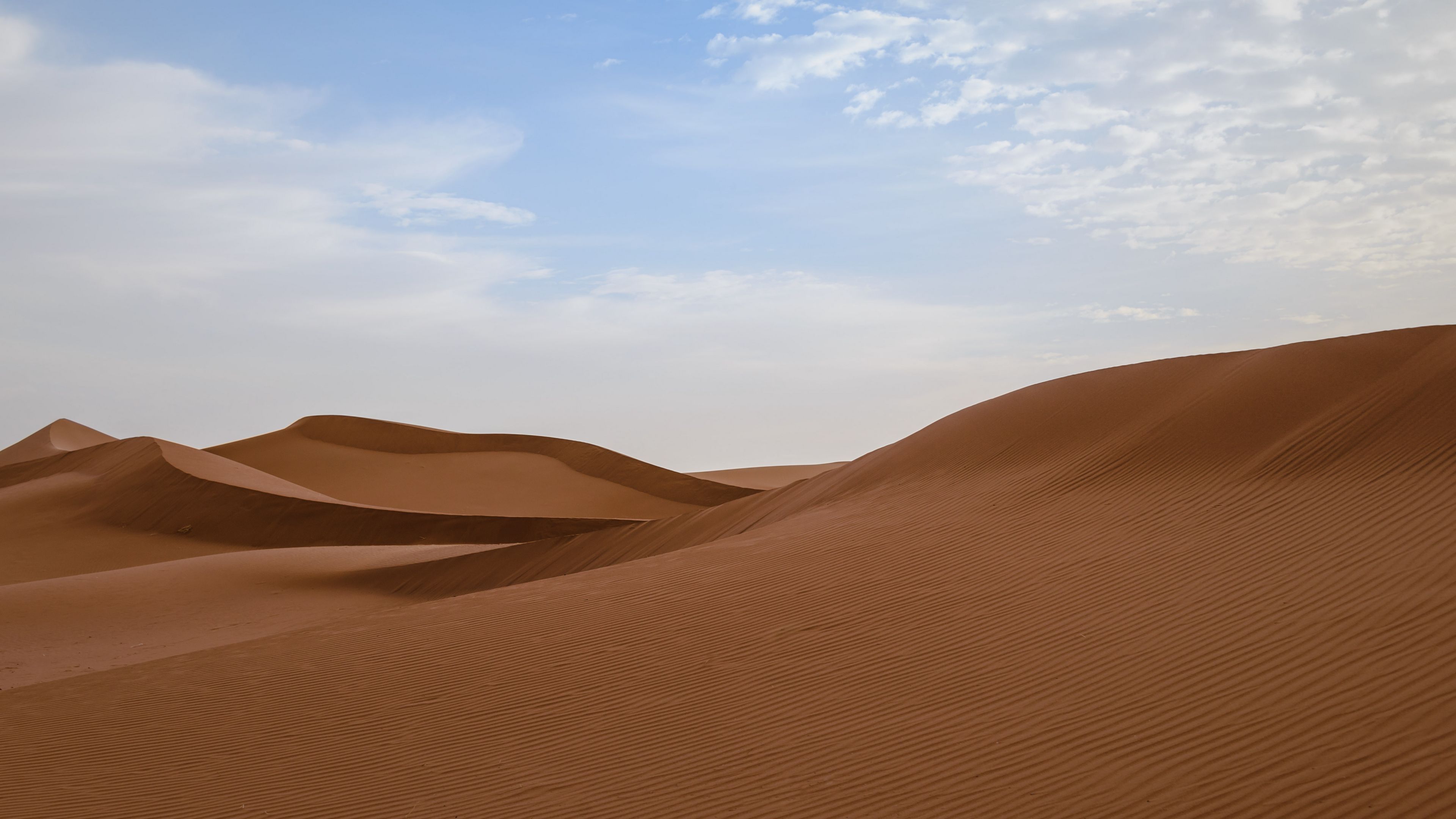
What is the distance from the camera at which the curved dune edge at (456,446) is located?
3700cm

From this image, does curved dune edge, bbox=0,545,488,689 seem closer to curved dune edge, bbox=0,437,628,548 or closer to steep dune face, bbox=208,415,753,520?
curved dune edge, bbox=0,437,628,548

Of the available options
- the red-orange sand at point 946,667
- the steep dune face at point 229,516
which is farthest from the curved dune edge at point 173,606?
the steep dune face at point 229,516

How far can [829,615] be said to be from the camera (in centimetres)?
788

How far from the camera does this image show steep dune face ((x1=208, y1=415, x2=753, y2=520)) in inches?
1364

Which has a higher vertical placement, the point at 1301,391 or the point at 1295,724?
the point at 1301,391

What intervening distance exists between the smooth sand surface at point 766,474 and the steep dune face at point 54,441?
23134 mm

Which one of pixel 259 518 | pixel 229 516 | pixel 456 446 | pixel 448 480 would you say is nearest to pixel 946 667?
pixel 259 518

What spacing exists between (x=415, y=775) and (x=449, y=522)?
1919 cm

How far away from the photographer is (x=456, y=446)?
41.5 m

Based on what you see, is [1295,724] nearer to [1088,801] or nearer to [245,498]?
[1088,801]

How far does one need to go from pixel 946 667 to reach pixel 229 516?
22.7 m

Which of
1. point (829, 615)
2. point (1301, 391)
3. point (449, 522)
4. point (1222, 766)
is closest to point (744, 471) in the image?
point (449, 522)

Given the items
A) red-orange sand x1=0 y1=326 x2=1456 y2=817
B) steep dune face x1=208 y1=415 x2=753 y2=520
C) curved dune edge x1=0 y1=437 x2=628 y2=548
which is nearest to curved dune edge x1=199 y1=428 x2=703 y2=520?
steep dune face x1=208 y1=415 x2=753 y2=520

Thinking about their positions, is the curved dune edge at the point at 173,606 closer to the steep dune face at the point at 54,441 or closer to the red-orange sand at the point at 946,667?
the red-orange sand at the point at 946,667
